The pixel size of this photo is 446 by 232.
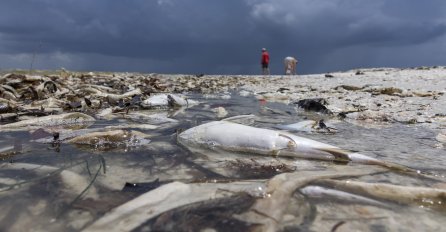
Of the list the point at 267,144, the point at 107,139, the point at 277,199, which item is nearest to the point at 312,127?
the point at 267,144

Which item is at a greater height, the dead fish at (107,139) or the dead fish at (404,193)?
the dead fish at (404,193)

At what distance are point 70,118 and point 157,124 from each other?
43.8 inches

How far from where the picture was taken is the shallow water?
1629 millimetres

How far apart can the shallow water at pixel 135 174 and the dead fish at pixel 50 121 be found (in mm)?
290

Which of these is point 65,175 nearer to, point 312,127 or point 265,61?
point 312,127

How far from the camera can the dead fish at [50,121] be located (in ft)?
13.5

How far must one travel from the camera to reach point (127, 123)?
458cm

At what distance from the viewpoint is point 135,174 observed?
7.59 ft

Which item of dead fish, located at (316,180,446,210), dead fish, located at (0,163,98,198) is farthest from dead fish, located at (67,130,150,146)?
dead fish, located at (316,180,446,210)

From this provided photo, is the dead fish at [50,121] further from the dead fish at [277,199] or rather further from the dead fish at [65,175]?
the dead fish at [277,199]

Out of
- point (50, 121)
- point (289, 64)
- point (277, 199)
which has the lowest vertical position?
point (50, 121)

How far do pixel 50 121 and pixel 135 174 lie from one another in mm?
2529

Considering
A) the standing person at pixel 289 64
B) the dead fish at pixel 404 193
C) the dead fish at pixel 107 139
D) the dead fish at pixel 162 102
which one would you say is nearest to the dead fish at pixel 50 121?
the dead fish at pixel 107 139

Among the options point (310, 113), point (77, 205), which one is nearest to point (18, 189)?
point (77, 205)
